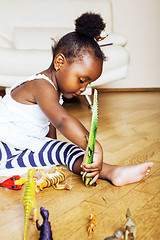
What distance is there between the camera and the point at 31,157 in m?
0.98

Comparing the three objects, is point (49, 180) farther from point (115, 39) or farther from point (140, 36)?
point (140, 36)

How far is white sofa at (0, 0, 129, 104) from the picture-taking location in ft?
7.13

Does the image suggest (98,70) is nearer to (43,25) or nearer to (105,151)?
(105,151)

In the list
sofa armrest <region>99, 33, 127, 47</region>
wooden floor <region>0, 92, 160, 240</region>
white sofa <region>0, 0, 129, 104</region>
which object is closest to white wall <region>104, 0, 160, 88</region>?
white sofa <region>0, 0, 129, 104</region>

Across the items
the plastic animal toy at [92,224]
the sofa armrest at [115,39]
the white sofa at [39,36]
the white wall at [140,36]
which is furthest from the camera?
the white wall at [140,36]

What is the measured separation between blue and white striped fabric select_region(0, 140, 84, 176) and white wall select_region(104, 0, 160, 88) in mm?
2835

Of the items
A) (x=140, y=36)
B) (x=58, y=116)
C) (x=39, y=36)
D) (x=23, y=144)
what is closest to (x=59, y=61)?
(x=58, y=116)

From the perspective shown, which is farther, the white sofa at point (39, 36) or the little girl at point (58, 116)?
the white sofa at point (39, 36)

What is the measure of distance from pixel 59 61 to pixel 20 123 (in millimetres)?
240

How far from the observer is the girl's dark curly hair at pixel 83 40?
34.2 inches

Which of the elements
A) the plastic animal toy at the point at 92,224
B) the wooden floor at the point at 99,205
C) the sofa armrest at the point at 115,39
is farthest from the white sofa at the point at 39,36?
the plastic animal toy at the point at 92,224

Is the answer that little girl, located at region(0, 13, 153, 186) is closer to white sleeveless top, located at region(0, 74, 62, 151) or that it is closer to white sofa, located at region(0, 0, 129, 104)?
white sleeveless top, located at region(0, 74, 62, 151)

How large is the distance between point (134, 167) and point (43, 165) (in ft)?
1.04

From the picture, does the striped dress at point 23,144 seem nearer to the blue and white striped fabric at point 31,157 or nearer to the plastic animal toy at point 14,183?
the blue and white striped fabric at point 31,157
